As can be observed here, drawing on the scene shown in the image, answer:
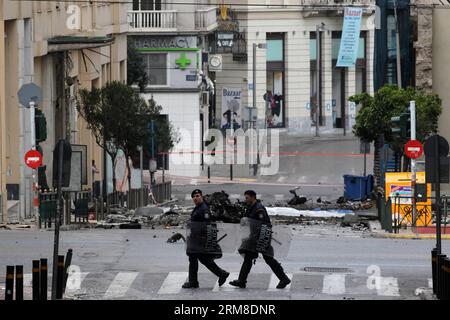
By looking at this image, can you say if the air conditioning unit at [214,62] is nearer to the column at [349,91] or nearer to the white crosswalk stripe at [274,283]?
the column at [349,91]

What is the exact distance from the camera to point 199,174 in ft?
221

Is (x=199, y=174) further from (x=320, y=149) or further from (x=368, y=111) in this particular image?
(x=368, y=111)

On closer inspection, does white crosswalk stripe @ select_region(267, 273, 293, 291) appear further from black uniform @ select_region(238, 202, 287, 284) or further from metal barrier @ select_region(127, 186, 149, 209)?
metal barrier @ select_region(127, 186, 149, 209)

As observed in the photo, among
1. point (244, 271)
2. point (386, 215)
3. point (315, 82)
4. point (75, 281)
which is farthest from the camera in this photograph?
point (315, 82)

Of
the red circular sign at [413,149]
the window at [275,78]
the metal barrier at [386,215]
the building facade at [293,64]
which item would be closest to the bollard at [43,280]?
the metal barrier at [386,215]

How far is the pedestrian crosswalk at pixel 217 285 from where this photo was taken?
2423 centimetres

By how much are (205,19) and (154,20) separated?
11.3 ft

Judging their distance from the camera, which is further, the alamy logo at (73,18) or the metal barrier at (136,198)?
the metal barrier at (136,198)

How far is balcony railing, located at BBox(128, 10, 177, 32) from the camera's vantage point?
73.1 metres

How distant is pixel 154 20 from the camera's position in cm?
7369

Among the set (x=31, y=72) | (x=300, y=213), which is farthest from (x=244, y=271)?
(x=300, y=213)

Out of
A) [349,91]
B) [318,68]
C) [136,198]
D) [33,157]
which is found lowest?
[136,198]

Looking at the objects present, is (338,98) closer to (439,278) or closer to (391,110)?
(391,110)
